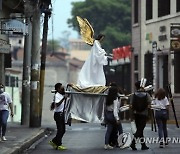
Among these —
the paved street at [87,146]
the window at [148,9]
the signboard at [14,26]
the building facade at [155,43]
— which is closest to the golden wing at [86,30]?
the paved street at [87,146]

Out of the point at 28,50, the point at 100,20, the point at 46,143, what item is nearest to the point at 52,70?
the point at 100,20

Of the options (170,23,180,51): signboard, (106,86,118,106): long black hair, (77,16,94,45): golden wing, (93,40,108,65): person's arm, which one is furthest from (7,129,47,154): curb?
(170,23,180,51): signboard

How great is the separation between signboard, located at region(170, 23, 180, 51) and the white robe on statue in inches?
534

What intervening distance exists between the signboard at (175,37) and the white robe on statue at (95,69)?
13572mm

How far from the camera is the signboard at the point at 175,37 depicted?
31.0 m

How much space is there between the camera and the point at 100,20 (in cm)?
7406

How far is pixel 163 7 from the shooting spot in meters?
37.2

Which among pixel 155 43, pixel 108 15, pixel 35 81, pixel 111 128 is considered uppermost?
pixel 108 15

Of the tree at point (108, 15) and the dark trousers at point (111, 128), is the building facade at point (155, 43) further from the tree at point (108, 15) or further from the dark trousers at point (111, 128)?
the tree at point (108, 15)

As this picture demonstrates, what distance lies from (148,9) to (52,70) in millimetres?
40139

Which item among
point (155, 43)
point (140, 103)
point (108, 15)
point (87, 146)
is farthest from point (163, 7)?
point (108, 15)

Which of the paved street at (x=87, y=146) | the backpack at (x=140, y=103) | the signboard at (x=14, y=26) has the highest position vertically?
the signboard at (x=14, y=26)

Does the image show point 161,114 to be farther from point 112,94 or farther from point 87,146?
point 87,146

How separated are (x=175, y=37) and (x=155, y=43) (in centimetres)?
584
